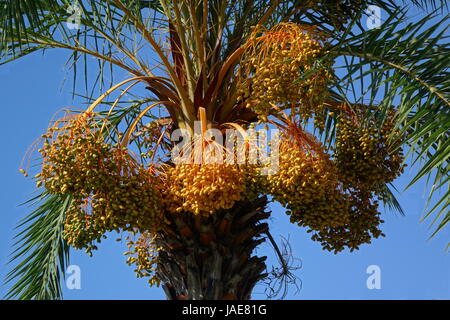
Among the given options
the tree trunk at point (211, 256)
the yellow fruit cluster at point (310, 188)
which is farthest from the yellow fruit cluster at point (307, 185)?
the tree trunk at point (211, 256)

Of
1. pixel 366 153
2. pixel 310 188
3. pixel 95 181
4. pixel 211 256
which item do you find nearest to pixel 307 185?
pixel 310 188

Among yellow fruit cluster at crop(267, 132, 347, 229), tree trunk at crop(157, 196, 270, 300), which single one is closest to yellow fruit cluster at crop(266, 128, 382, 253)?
yellow fruit cluster at crop(267, 132, 347, 229)

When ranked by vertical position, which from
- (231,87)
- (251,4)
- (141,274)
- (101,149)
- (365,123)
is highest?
(251,4)

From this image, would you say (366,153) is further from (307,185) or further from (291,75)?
(291,75)

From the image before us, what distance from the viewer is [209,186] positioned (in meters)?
5.14

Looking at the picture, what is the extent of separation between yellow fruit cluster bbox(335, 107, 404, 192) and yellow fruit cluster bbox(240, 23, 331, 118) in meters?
0.71

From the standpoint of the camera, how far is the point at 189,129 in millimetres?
6043

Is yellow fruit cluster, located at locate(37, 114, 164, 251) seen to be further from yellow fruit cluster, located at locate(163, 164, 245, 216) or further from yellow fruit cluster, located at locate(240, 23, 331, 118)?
yellow fruit cluster, located at locate(240, 23, 331, 118)

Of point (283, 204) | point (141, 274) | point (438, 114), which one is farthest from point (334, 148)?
point (141, 274)

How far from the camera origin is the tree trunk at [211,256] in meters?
5.73

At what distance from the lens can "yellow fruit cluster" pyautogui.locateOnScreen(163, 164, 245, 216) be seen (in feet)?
16.9

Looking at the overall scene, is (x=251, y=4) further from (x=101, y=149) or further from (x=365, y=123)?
(x=101, y=149)

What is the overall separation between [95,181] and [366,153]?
2259mm

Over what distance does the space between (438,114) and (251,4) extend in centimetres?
254
